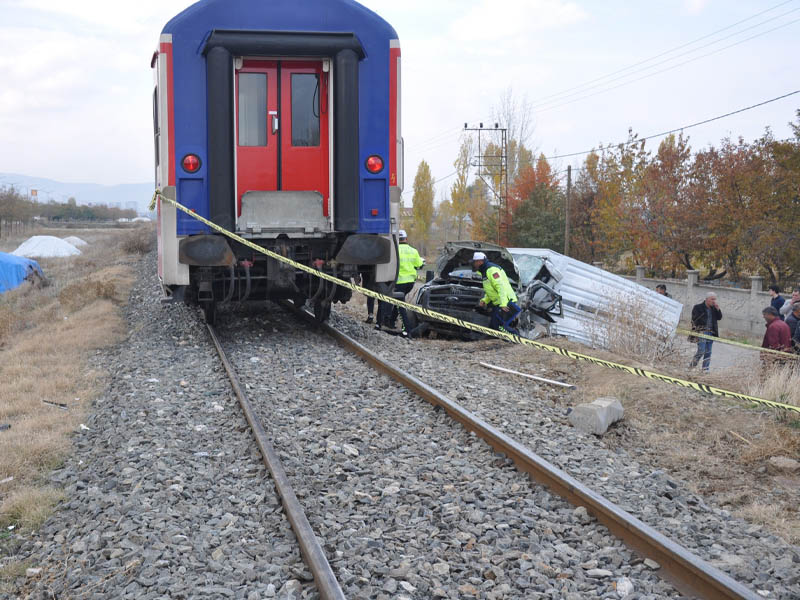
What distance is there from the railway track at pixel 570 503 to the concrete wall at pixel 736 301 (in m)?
19.5

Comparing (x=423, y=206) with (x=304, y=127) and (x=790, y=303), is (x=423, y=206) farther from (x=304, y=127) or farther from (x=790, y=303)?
(x=304, y=127)

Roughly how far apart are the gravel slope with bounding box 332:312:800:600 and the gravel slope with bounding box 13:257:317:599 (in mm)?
2043

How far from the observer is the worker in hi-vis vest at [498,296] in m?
11.0

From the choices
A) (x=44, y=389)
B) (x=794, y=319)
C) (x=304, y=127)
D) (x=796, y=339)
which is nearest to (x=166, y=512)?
(x=44, y=389)

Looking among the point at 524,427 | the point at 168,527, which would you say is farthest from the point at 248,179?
the point at 168,527

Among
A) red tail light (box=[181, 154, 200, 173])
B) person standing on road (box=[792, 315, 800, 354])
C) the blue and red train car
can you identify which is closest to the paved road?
person standing on road (box=[792, 315, 800, 354])

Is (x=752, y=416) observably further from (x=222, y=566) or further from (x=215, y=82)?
(x=215, y=82)

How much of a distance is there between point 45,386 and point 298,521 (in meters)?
4.77

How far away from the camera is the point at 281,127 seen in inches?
348

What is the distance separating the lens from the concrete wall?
75.6 ft

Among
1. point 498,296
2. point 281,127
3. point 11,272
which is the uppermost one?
point 281,127

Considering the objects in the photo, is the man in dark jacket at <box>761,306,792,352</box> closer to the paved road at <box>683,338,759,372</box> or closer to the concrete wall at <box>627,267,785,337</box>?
the paved road at <box>683,338,759,372</box>

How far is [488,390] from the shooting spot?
288 inches

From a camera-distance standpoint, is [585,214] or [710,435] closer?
[710,435]
